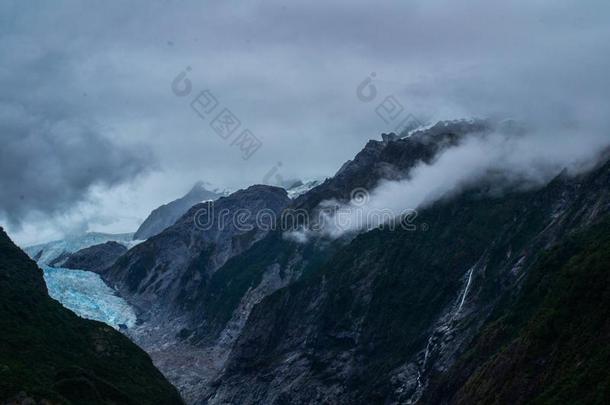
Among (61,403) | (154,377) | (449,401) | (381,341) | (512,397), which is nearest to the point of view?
(61,403)

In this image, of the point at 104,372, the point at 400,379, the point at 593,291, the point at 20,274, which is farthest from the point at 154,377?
the point at 593,291

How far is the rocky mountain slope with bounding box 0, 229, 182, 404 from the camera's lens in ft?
350

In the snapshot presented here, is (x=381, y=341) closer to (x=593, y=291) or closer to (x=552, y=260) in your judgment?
(x=552, y=260)

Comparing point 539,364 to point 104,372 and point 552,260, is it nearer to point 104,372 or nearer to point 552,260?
point 552,260

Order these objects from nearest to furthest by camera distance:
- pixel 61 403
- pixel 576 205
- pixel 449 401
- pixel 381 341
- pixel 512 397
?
pixel 61 403
pixel 512 397
pixel 449 401
pixel 576 205
pixel 381 341

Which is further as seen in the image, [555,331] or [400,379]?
[400,379]

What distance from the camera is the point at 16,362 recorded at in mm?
113062

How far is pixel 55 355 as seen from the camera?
12975 centimetres

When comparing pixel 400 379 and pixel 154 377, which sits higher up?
pixel 154 377

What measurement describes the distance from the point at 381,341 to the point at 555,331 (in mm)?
87709

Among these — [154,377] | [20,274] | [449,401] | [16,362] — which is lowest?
[449,401]

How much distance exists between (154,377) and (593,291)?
8611cm

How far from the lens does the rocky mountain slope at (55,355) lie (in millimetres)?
106669

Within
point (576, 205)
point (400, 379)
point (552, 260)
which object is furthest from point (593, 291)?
point (400, 379)
